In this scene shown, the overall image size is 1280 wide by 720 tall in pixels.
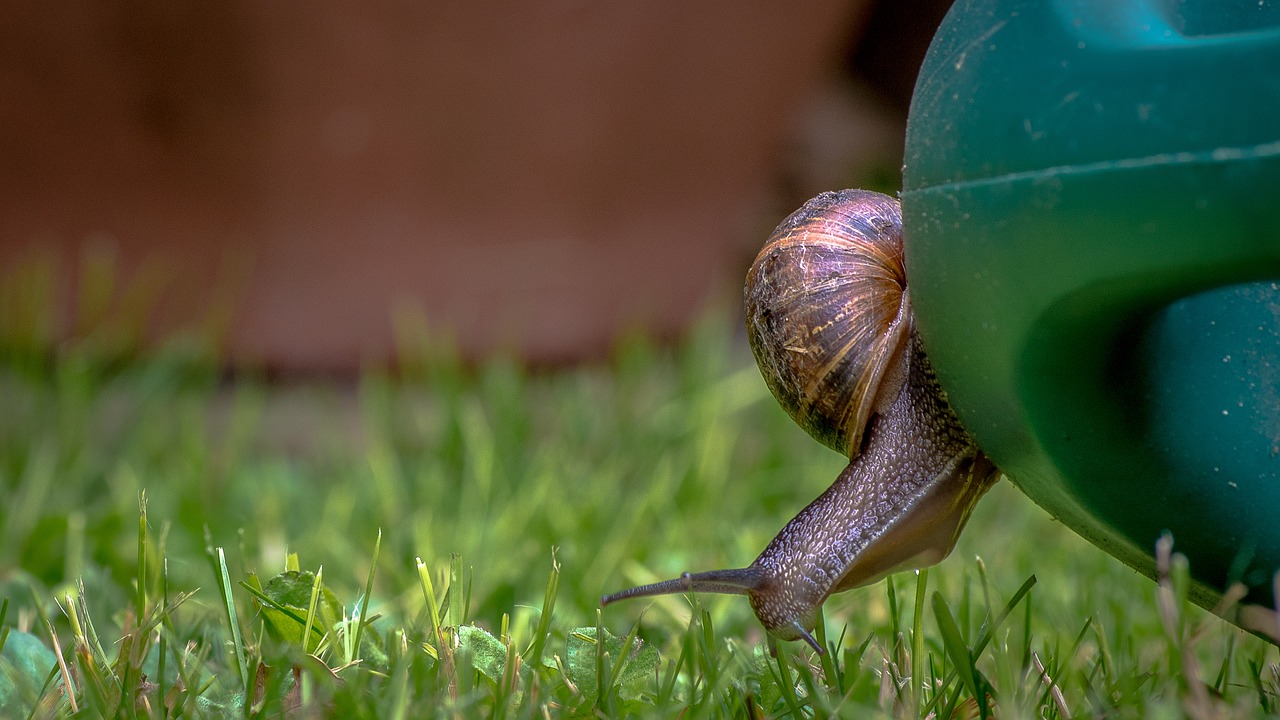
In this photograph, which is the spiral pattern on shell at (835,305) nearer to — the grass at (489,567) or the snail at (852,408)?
the snail at (852,408)

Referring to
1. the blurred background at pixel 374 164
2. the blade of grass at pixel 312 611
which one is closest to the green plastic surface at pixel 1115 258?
the blade of grass at pixel 312 611

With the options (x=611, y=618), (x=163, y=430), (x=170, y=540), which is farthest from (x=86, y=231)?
(x=611, y=618)

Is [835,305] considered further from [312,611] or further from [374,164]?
[374,164]

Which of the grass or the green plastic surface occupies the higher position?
the green plastic surface

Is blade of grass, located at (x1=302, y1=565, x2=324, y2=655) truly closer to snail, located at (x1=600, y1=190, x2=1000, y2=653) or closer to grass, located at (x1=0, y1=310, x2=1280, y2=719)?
grass, located at (x1=0, y1=310, x2=1280, y2=719)

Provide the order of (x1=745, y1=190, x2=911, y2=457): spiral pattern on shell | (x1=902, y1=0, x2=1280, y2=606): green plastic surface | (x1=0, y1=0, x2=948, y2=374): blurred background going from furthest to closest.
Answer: (x1=0, y1=0, x2=948, y2=374): blurred background → (x1=745, y1=190, x2=911, y2=457): spiral pattern on shell → (x1=902, y1=0, x2=1280, y2=606): green plastic surface

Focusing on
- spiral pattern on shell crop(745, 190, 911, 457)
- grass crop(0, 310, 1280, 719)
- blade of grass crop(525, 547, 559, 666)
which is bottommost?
grass crop(0, 310, 1280, 719)

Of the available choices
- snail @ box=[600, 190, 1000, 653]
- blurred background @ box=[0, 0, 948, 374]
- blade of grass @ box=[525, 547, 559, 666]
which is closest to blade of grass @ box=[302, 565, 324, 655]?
blade of grass @ box=[525, 547, 559, 666]
